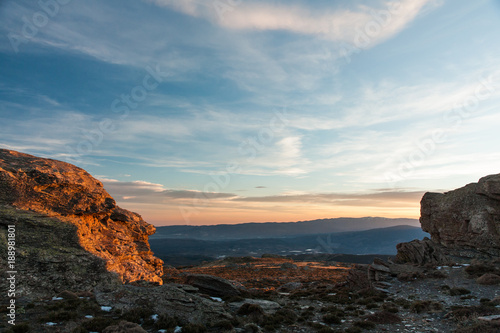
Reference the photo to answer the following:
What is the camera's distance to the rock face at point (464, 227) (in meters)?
31.1

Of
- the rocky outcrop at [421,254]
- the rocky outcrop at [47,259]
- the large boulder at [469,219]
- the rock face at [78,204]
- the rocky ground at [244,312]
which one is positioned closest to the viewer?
the rocky ground at [244,312]

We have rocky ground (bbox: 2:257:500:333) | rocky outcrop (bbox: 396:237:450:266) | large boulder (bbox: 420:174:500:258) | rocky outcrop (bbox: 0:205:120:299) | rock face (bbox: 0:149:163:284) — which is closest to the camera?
rocky ground (bbox: 2:257:500:333)

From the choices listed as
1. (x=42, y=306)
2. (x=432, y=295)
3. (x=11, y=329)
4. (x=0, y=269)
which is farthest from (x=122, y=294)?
(x=432, y=295)

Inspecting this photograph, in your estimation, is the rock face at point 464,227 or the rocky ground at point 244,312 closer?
the rocky ground at point 244,312

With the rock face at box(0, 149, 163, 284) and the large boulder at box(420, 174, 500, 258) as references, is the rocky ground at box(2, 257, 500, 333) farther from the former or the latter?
the large boulder at box(420, 174, 500, 258)

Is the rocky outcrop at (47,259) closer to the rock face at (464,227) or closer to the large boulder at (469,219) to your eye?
the rock face at (464,227)

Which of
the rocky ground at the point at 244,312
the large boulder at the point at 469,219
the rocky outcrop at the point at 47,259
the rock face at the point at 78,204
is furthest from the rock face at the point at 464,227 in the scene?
the rocky outcrop at the point at 47,259

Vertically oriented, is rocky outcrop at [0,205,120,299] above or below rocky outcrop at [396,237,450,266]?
above

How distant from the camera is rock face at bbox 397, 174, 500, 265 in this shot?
31078mm

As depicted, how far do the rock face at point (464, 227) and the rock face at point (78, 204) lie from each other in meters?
33.7

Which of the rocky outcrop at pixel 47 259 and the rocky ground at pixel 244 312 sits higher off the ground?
the rocky outcrop at pixel 47 259

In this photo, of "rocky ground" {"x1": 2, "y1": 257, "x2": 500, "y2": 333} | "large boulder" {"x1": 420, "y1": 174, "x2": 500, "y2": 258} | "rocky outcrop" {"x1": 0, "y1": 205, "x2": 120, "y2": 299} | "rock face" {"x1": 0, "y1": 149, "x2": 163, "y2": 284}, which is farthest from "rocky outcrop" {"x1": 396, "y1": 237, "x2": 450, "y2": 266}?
"rocky outcrop" {"x1": 0, "y1": 205, "x2": 120, "y2": 299}

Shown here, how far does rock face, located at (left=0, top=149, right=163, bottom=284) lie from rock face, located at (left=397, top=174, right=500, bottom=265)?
33.7 m

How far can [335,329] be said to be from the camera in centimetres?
1466
